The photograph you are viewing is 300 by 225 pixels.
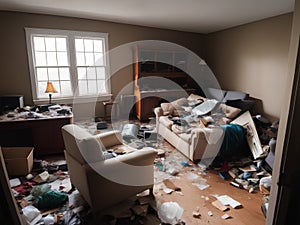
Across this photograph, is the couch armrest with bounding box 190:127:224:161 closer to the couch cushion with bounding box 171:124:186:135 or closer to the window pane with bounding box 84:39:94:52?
the couch cushion with bounding box 171:124:186:135

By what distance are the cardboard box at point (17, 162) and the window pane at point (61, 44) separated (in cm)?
294

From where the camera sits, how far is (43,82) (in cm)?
490

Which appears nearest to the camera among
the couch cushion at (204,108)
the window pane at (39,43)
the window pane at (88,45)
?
the couch cushion at (204,108)

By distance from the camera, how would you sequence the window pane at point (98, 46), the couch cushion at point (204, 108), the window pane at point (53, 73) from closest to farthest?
the couch cushion at point (204, 108) → the window pane at point (53, 73) → the window pane at point (98, 46)

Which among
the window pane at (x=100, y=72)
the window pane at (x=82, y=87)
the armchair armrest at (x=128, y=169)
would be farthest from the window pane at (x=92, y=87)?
the armchair armrest at (x=128, y=169)

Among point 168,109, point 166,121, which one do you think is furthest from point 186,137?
point 168,109

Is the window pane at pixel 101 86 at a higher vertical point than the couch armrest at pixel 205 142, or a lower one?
higher

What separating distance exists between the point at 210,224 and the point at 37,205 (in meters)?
1.81

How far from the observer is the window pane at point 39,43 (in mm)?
4667

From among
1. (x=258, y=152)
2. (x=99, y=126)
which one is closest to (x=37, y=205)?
(x=99, y=126)

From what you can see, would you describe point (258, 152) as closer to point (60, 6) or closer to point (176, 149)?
point (176, 149)

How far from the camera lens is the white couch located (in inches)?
117

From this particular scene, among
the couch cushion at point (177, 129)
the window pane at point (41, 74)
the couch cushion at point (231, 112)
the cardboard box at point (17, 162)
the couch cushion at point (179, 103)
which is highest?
the window pane at point (41, 74)

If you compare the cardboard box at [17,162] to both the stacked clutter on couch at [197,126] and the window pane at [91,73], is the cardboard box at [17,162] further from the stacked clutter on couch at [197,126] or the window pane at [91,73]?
the window pane at [91,73]
